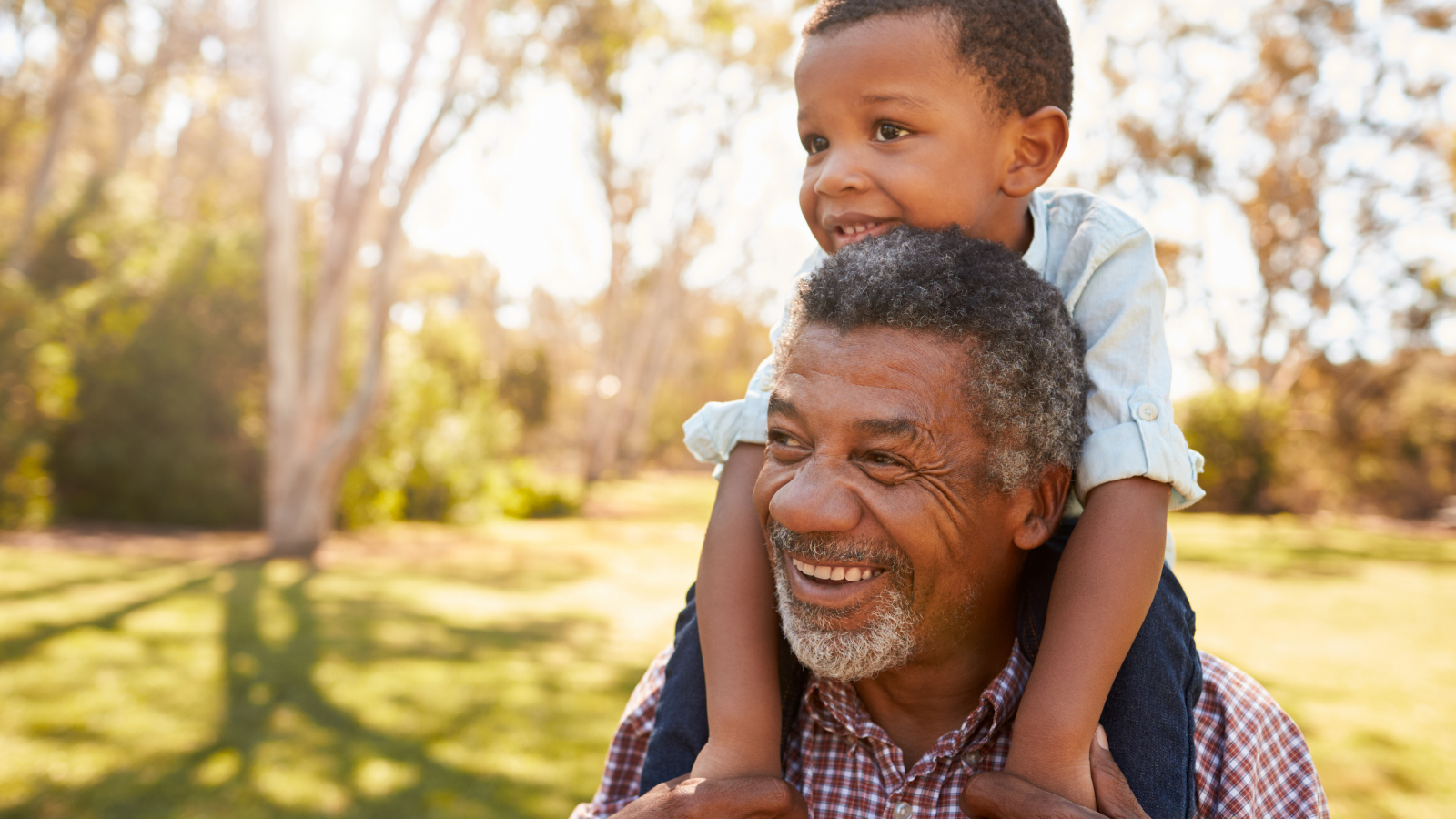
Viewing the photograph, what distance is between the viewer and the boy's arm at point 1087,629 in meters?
1.49

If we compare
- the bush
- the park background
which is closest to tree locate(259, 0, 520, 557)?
the park background

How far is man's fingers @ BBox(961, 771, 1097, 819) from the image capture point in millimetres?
1396

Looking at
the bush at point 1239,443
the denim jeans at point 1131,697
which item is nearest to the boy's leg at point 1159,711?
the denim jeans at point 1131,697

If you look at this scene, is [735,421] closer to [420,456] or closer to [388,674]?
[388,674]

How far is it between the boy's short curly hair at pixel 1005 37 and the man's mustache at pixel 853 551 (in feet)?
3.11

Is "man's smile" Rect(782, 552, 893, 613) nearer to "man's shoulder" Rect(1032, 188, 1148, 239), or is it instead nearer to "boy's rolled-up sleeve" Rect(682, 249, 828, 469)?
"boy's rolled-up sleeve" Rect(682, 249, 828, 469)

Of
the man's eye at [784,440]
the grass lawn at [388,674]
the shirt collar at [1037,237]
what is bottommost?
the grass lawn at [388,674]

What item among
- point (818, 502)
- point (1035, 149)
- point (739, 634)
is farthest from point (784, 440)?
point (1035, 149)

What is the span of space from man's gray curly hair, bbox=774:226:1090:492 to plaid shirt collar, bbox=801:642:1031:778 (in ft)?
1.28

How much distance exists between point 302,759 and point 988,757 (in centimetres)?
468

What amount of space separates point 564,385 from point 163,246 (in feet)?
117

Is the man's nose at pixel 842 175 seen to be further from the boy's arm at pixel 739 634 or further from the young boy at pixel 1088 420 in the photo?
the boy's arm at pixel 739 634

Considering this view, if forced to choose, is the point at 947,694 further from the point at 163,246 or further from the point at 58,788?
the point at 163,246

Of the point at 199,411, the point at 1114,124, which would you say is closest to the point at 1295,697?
the point at 199,411
